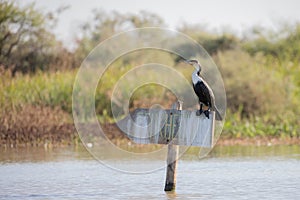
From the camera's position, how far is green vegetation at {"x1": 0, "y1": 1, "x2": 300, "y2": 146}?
2323 cm

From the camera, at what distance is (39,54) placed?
102 ft

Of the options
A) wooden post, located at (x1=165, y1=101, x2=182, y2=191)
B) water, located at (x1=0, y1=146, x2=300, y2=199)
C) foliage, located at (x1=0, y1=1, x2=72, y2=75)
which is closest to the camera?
wooden post, located at (x1=165, y1=101, x2=182, y2=191)

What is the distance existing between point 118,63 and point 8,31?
15.1ft

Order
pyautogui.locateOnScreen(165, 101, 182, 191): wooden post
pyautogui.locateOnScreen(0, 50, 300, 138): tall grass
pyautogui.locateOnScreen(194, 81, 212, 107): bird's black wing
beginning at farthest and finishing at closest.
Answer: pyautogui.locateOnScreen(0, 50, 300, 138): tall grass
pyautogui.locateOnScreen(165, 101, 182, 191): wooden post
pyautogui.locateOnScreen(194, 81, 212, 107): bird's black wing

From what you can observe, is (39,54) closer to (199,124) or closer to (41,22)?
(41,22)

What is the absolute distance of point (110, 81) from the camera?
24688 mm

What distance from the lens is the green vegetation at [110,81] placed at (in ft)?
76.2

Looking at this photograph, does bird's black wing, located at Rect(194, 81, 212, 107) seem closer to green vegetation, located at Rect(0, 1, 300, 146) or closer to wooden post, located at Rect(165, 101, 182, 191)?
wooden post, located at Rect(165, 101, 182, 191)

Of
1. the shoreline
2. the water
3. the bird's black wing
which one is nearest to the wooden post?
the water

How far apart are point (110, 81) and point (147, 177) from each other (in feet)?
31.7

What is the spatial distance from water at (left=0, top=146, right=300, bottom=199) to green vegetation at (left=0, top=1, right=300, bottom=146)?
3489 millimetres

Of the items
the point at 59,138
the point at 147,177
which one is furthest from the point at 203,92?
the point at 59,138

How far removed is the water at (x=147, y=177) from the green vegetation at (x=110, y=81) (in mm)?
3489

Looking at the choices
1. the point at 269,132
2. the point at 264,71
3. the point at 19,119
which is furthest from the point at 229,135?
the point at 19,119
